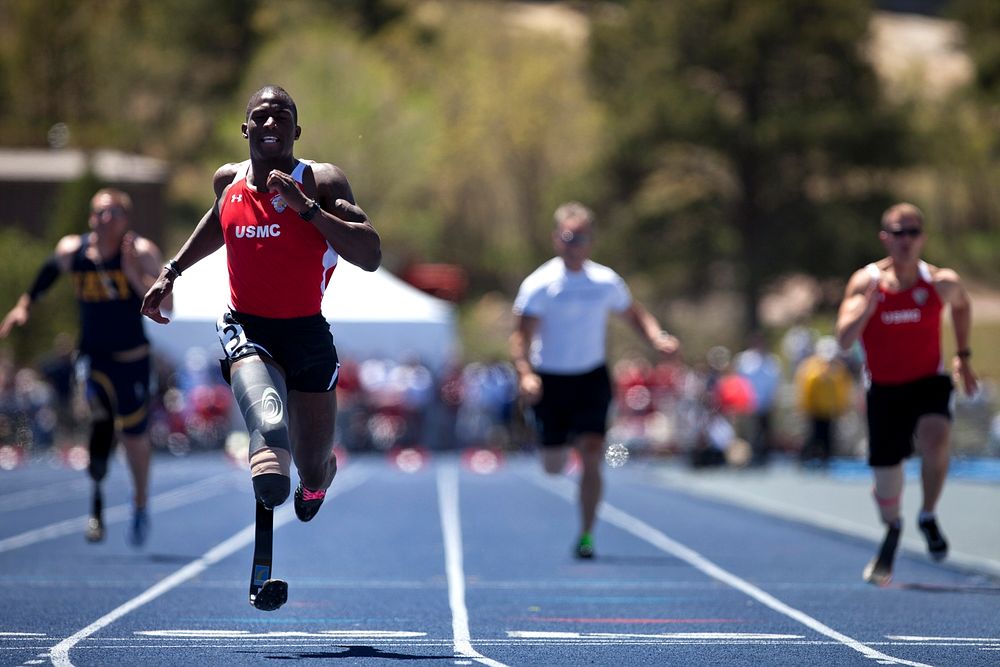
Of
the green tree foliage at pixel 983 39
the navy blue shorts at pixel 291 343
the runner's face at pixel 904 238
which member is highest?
the green tree foliage at pixel 983 39

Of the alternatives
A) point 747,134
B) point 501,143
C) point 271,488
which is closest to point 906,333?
point 271,488

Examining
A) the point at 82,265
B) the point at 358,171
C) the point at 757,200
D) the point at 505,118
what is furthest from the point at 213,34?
the point at 82,265

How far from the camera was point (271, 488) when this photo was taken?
24.9ft

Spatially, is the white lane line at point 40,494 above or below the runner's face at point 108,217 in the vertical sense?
below

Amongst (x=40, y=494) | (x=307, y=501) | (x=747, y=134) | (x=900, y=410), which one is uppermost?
(x=747, y=134)

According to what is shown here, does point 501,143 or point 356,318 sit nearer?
point 356,318

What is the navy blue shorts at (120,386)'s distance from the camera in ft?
40.8

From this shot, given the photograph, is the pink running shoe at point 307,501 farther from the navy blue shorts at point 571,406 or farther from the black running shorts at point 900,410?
the navy blue shorts at point 571,406

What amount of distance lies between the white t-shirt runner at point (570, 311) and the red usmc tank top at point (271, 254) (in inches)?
178

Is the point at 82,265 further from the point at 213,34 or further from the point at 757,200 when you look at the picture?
the point at 213,34

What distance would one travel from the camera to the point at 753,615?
937 cm

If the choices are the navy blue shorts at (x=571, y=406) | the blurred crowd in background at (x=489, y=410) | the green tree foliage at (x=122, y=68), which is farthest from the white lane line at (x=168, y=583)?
the green tree foliage at (x=122, y=68)

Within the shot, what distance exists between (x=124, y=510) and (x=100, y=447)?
5.39m

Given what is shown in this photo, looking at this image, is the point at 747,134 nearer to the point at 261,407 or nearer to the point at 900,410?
the point at 900,410
